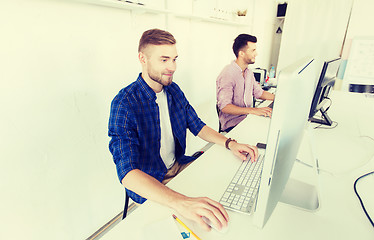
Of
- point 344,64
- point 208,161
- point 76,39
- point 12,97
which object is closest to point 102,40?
point 76,39

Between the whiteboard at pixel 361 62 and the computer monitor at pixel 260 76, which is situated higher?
the whiteboard at pixel 361 62

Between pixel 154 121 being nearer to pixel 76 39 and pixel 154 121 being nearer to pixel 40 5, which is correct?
pixel 76 39

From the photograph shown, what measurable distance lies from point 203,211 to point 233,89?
154 cm

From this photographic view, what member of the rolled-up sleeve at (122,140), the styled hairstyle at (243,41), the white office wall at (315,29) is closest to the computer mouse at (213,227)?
the rolled-up sleeve at (122,140)

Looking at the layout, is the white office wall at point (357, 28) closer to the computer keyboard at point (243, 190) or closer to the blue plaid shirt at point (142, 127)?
the blue plaid shirt at point (142, 127)

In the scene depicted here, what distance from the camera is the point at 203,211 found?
641 mm

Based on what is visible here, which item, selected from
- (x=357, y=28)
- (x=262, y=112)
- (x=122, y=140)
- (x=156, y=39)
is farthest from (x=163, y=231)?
(x=357, y=28)

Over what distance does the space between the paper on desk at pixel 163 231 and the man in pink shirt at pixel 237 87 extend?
4.23 feet

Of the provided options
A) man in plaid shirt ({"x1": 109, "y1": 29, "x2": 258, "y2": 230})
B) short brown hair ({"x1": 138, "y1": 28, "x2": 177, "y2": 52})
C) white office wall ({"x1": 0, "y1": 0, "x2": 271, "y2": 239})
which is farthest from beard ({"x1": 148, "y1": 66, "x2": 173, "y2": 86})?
white office wall ({"x1": 0, "y1": 0, "x2": 271, "y2": 239})

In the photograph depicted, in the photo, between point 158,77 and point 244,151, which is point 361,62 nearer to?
point 244,151

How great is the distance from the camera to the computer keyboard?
2.36 ft

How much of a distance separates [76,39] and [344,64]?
3589 millimetres

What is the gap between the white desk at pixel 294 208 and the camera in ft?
2.11

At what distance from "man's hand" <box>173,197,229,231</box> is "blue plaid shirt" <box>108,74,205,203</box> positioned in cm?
30
